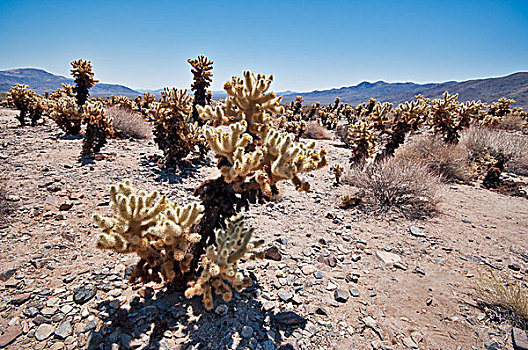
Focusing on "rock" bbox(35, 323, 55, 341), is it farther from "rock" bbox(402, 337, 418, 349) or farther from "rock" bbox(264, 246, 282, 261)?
"rock" bbox(402, 337, 418, 349)

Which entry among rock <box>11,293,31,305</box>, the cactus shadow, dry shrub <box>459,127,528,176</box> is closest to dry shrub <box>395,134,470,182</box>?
dry shrub <box>459,127,528,176</box>

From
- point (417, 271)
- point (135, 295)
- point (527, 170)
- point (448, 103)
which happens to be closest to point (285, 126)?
point (448, 103)

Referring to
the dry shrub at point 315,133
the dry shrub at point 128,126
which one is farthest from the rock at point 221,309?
the dry shrub at point 315,133

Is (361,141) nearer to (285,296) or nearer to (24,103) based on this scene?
(285,296)

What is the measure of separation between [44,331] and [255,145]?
248 cm

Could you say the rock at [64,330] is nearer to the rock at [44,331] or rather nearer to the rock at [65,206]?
the rock at [44,331]

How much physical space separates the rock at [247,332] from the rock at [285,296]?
20.8 inches

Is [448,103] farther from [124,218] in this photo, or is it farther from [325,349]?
[124,218]

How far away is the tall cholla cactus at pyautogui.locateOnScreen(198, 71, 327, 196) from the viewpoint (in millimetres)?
2211

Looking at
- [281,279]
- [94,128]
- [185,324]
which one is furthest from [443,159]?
[94,128]

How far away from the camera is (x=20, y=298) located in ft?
7.68

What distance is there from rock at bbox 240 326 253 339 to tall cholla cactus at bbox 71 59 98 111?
33.7ft

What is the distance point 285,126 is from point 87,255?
11.8 meters

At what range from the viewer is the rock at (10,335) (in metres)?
1.95
